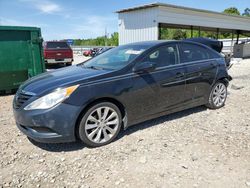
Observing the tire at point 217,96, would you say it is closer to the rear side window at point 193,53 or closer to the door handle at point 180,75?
Answer: the rear side window at point 193,53

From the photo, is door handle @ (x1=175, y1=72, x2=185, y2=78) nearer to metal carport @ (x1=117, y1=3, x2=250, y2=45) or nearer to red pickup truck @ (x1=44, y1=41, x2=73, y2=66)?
metal carport @ (x1=117, y1=3, x2=250, y2=45)

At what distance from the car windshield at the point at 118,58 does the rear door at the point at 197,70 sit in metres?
0.91

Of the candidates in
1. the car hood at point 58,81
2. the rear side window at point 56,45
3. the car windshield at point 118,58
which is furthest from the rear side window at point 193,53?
the rear side window at point 56,45

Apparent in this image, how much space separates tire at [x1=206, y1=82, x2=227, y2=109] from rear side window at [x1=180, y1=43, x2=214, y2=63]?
0.67m

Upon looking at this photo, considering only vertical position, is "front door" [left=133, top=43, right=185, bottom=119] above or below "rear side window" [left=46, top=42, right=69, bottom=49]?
below

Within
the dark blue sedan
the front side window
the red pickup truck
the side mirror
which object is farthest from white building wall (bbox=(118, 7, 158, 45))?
the side mirror

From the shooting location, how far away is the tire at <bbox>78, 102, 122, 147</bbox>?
345 cm

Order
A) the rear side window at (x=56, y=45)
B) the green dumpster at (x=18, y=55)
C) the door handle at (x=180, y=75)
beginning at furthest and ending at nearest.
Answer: the rear side window at (x=56, y=45)
the green dumpster at (x=18, y=55)
the door handle at (x=180, y=75)

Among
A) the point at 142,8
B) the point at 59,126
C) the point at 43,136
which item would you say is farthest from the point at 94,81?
the point at 142,8

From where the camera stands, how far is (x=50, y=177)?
2916 mm

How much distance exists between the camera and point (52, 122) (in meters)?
3.24

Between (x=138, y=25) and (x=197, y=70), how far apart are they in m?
10.3

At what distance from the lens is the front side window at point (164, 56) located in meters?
4.18

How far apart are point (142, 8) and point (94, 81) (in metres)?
11.5
